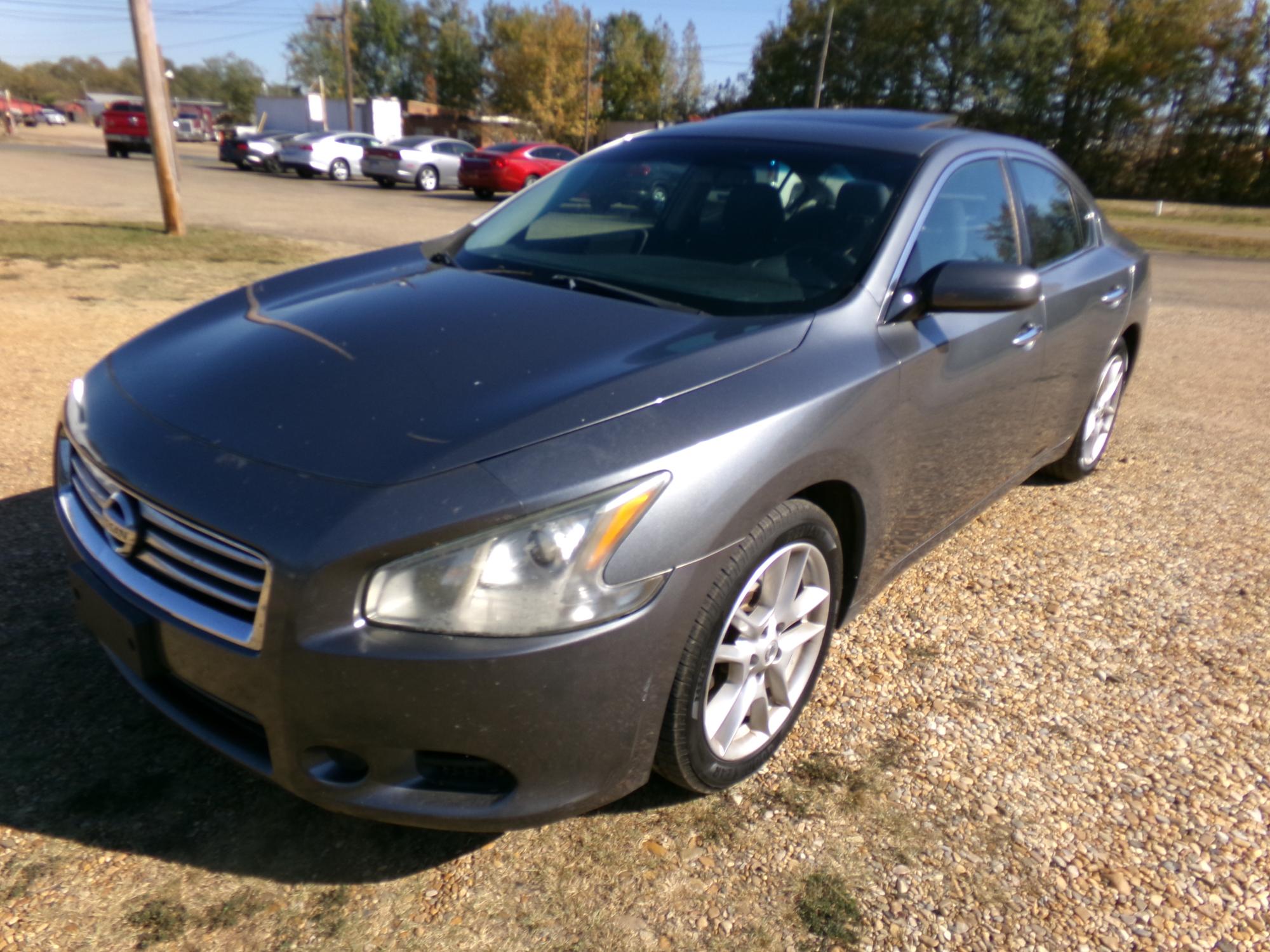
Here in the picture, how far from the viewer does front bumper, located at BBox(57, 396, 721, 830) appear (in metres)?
1.82

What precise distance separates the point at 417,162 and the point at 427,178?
0.49 metres

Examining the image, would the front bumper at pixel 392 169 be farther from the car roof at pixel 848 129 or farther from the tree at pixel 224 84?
the tree at pixel 224 84

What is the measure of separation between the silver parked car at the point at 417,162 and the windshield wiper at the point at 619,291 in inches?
904

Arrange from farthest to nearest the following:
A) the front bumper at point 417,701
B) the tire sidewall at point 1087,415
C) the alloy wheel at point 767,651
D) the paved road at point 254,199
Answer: the paved road at point 254,199 → the tire sidewall at point 1087,415 → the alloy wheel at point 767,651 → the front bumper at point 417,701

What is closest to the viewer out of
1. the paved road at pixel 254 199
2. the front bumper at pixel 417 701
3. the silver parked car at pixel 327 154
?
the front bumper at pixel 417 701

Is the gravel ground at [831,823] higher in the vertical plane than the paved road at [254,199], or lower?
higher

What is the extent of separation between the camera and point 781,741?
262cm

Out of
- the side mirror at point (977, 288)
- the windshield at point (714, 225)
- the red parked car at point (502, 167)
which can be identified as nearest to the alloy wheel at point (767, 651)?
the windshield at point (714, 225)

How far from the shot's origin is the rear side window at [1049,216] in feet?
12.3

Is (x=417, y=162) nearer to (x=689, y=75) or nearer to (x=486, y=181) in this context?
(x=486, y=181)

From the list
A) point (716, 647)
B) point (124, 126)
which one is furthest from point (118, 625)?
point (124, 126)

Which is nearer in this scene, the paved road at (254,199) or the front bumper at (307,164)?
the paved road at (254,199)

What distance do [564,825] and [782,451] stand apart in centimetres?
104

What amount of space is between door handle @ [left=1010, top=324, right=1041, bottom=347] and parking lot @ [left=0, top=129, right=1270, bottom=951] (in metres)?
0.96
